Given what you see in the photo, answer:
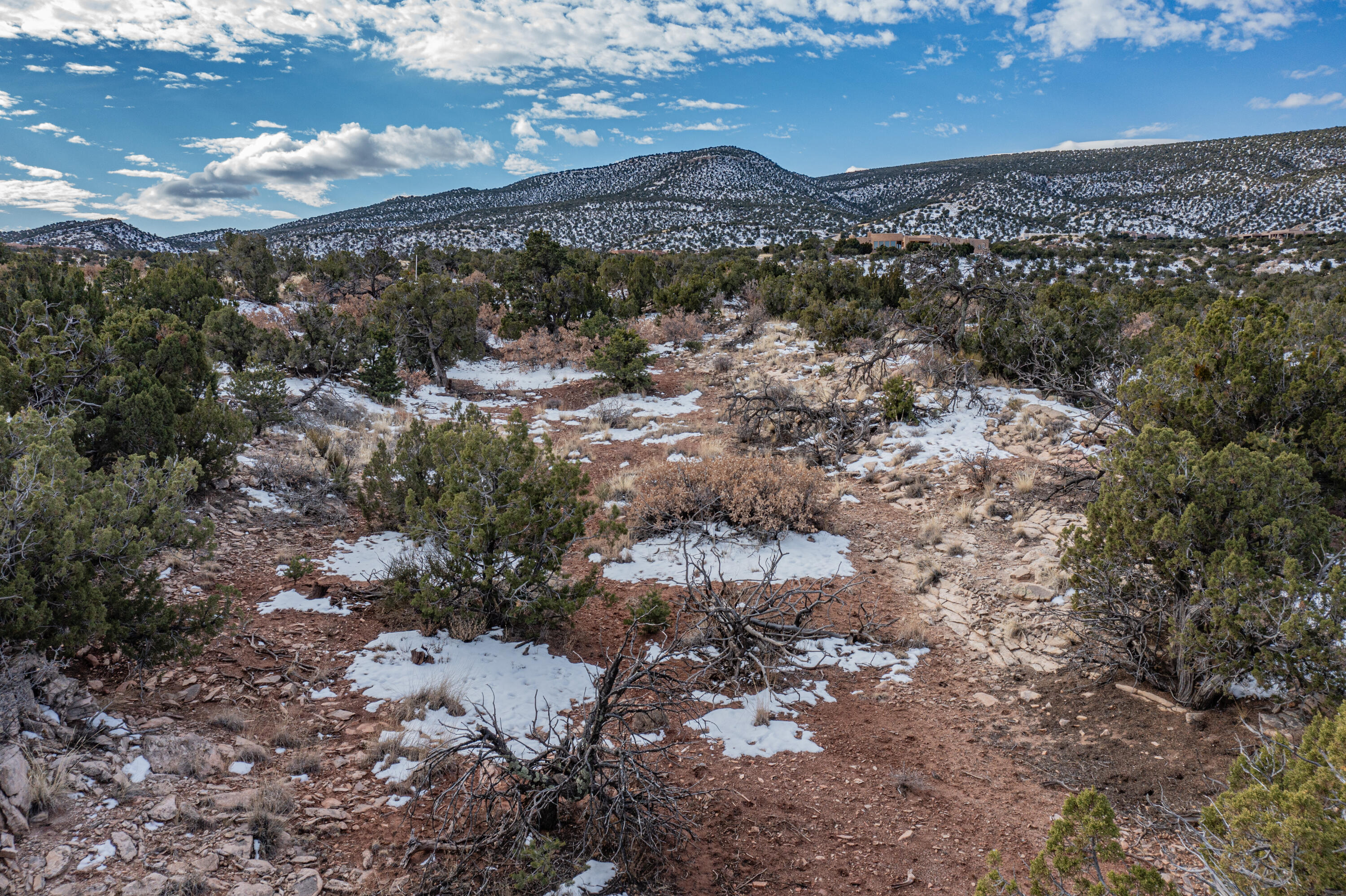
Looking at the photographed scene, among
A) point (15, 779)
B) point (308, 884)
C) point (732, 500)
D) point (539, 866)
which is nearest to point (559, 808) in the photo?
point (539, 866)

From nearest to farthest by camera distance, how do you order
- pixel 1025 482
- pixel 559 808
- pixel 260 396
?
pixel 559 808
pixel 1025 482
pixel 260 396

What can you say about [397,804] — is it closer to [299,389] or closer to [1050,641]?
[1050,641]

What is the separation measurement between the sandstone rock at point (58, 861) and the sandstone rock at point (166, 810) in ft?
1.17

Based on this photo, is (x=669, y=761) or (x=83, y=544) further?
(x=669, y=761)

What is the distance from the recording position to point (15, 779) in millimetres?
2852

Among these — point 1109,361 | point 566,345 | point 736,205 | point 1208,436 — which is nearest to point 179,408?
point 1208,436

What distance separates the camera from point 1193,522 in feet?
14.3

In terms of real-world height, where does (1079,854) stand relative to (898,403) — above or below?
above

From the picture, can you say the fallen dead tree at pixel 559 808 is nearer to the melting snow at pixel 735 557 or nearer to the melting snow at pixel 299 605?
the melting snow at pixel 299 605

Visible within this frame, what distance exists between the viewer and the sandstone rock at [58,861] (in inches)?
104

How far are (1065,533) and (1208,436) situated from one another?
2197mm

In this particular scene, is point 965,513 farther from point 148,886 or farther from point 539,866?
point 148,886

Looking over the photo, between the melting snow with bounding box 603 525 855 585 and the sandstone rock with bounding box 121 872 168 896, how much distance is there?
501cm

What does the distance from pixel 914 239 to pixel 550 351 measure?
35556mm
